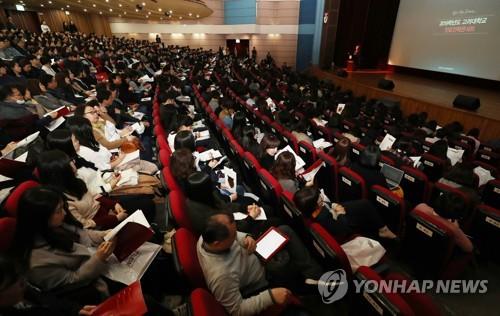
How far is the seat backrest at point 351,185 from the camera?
2.42m

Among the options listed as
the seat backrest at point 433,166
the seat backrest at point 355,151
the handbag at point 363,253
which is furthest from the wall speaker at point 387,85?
the handbag at point 363,253

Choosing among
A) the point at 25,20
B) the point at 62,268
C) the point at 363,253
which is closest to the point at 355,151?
the point at 363,253

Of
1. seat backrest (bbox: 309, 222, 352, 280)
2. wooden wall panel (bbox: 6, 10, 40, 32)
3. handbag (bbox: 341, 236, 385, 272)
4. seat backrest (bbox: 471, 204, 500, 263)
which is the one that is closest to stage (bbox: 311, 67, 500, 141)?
seat backrest (bbox: 471, 204, 500, 263)

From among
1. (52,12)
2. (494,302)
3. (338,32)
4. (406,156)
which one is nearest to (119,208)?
(494,302)

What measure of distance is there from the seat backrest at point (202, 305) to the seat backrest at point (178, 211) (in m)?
0.62

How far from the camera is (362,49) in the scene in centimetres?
1262

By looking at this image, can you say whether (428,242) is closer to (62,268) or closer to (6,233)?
(62,268)

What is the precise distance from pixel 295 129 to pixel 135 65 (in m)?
7.38

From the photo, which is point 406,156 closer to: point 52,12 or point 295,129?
point 295,129

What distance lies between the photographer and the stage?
5434 mm

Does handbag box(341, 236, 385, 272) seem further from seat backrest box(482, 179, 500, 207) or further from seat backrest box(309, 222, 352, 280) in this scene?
seat backrest box(482, 179, 500, 207)

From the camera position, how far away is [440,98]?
705 cm

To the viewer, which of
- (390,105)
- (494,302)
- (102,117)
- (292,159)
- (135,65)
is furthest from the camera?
(135,65)

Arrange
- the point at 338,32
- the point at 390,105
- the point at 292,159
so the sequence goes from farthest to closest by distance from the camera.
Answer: the point at 338,32 → the point at 390,105 → the point at 292,159
